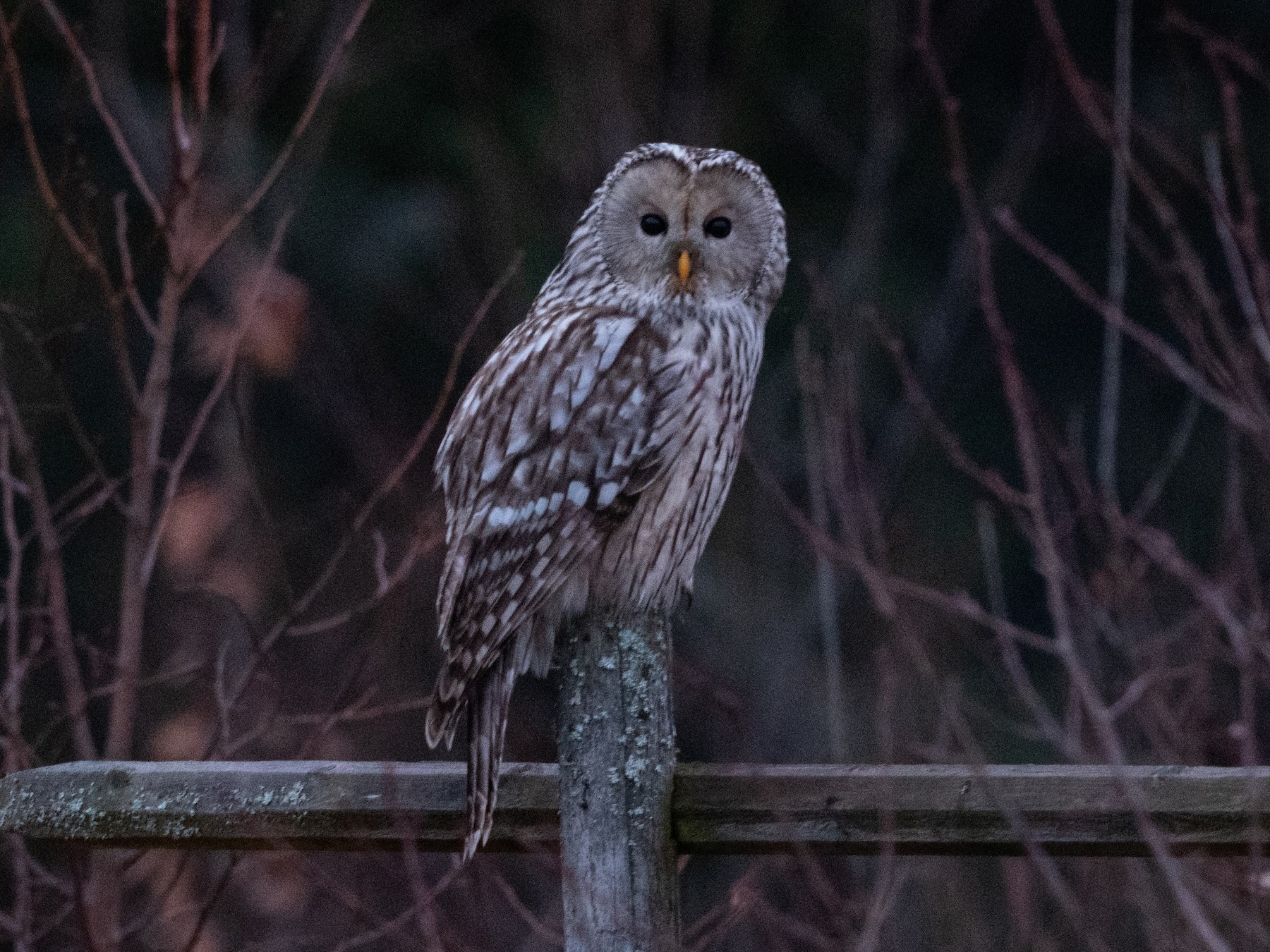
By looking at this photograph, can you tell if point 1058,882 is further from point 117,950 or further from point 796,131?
point 796,131

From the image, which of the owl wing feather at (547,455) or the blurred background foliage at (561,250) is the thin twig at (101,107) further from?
the blurred background foliage at (561,250)

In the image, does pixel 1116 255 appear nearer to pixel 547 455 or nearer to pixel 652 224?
pixel 652 224

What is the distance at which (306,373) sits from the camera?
818 centimetres

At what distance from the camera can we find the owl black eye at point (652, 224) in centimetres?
281

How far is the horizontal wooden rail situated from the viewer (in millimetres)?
1924

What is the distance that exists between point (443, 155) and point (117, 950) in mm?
6446

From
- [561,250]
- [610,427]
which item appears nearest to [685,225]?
[610,427]

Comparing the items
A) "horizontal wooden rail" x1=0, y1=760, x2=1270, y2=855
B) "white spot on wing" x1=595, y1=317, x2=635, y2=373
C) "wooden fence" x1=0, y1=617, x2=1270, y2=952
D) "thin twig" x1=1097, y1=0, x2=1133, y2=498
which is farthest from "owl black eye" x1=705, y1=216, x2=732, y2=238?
"horizontal wooden rail" x1=0, y1=760, x2=1270, y2=855

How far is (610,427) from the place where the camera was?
2.63 m

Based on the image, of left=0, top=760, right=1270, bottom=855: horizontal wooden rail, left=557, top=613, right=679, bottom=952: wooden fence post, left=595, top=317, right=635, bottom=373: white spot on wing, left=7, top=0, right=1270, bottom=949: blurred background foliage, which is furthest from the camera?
left=7, top=0, right=1270, bottom=949: blurred background foliage

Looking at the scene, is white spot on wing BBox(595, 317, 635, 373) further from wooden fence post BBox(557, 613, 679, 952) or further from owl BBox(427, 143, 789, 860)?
wooden fence post BBox(557, 613, 679, 952)

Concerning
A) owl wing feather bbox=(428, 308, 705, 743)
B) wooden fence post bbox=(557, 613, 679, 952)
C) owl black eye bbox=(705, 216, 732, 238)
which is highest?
owl black eye bbox=(705, 216, 732, 238)

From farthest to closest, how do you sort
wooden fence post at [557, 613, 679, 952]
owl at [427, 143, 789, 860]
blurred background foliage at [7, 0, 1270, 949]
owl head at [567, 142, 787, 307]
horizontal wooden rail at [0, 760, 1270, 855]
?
blurred background foliage at [7, 0, 1270, 949], owl head at [567, 142, 787, 307], owl at [427, 143, 789, 860], wooden fence post at [557, 613, 679, 952], horizontal wooden rail at [0, 760, 1270, 855]

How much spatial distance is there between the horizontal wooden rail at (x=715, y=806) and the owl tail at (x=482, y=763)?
0.12 feet
